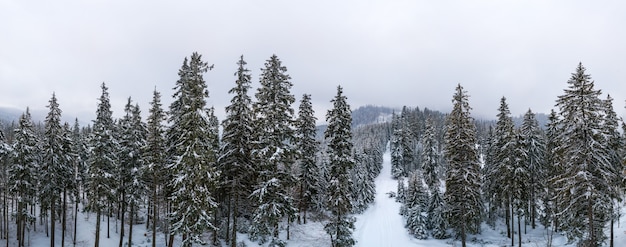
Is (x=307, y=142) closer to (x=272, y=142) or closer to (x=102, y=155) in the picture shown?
(x=272, y=142)

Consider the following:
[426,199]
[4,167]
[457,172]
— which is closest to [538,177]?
[426,199]

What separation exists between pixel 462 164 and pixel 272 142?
16651 mm

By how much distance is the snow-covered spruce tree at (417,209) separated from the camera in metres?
40.7

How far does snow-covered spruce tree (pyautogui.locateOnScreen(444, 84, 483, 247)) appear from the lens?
27.8 metres

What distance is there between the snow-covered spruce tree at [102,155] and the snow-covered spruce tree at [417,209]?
3402 cm

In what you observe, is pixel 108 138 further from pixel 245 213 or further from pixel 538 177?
pixel 538 177

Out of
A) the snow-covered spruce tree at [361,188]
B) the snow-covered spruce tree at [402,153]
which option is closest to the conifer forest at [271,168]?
the snow-covered spruce tree at [361,188]

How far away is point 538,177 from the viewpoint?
3978 centimetres

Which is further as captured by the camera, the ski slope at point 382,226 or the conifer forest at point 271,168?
the ski slope at point 382,226

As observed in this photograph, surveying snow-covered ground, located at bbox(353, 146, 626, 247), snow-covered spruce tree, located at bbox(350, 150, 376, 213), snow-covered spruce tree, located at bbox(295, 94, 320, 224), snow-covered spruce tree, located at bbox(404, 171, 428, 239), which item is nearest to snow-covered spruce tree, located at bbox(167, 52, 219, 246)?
snow-covered spruce tree, located at bbox(295, 94, 320, 224)

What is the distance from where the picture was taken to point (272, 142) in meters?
23.1

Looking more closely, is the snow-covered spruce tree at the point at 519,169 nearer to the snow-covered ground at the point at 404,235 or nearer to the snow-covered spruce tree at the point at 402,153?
the snow-covered ground at the point at 404,235

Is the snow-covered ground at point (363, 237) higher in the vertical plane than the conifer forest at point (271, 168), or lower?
lower

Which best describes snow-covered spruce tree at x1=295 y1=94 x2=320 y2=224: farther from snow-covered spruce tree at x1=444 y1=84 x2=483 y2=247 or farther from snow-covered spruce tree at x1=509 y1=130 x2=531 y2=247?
snow-covered spruce tree at x1=509 y1=130 x2=531 y2=247
